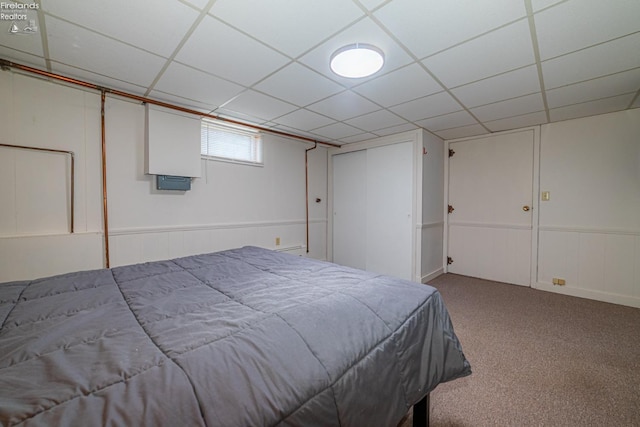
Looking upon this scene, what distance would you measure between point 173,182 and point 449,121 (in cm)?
343

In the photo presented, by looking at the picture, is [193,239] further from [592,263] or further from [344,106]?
[592,263]

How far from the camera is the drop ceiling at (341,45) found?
146cm

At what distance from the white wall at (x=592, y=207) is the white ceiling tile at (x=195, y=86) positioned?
407 centimetres

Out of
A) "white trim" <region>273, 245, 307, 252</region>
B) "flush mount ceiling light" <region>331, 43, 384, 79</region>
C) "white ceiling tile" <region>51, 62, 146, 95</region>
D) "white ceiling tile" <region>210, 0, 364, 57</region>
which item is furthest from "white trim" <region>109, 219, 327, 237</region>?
"flush mount ceiling light" <region>331, 43, 384, 79</region>

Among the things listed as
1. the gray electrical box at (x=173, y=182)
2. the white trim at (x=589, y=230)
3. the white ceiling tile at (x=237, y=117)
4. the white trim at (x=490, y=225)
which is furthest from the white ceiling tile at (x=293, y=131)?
the white trim at (x=589, y=230)

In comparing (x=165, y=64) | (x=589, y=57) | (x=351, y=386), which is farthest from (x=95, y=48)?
(x=589, y=57)

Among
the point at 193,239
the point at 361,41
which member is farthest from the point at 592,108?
the point at 193,239

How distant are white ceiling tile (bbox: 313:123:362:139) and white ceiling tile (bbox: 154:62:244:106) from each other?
143 centimetres

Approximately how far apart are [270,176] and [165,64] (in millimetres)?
2024

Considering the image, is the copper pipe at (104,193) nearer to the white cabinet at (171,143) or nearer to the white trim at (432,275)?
the white cabinet at (171,143)

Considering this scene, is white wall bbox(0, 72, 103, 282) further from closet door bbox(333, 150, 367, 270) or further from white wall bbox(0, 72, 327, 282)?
closet door bbox(333, 150, 367, 270)

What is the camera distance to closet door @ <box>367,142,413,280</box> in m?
3.78

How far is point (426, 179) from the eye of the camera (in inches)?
148

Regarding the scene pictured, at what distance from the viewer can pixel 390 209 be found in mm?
3982
